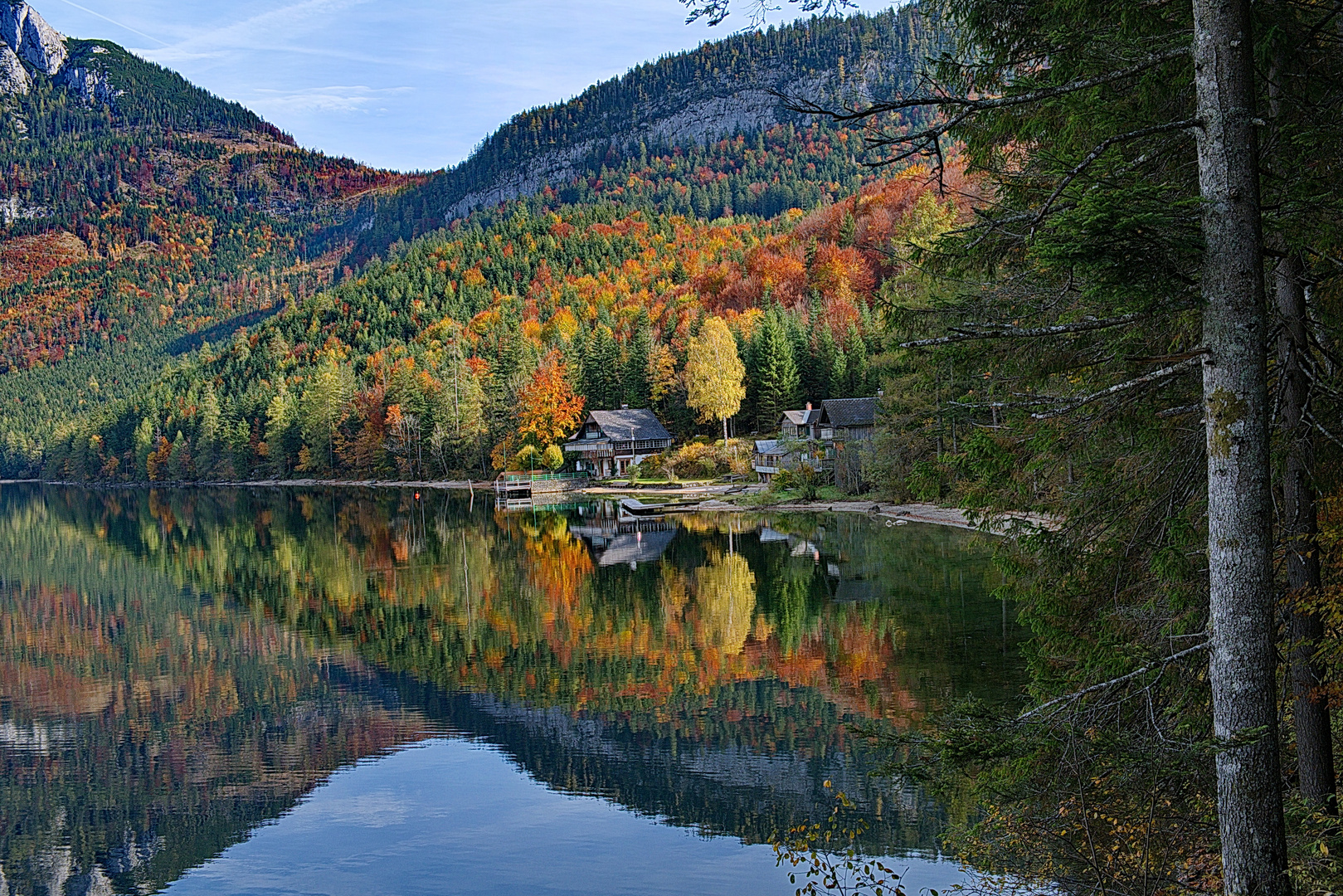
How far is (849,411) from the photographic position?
217ft

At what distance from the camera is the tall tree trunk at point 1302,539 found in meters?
6.61

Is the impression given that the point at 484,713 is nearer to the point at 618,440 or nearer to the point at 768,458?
Result: the point at 768,458

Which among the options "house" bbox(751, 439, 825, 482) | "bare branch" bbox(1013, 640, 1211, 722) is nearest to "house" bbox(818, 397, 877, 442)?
"house" bbox(751, 439, 825, 482)

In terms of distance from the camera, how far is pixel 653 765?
17188mm

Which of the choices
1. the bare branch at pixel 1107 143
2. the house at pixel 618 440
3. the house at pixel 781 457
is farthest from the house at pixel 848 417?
the bare branch at pixel 1107 143

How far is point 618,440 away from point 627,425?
1.42 meters

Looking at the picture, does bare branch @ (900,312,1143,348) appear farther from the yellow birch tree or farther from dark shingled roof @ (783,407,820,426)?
the yellow birch tree

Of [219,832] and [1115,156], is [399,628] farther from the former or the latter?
[1115,156]

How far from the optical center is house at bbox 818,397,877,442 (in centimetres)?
6506

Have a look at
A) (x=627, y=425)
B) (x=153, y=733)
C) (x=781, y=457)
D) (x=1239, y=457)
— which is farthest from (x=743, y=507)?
(x=1239, y=457)

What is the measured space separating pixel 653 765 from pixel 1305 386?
41.2ft

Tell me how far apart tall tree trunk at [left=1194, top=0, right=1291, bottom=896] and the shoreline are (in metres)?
3.69

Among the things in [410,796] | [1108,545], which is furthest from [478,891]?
[1108,545]

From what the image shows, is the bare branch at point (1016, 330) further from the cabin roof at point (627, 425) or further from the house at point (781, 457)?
the cabin roof at point (627, 425)
